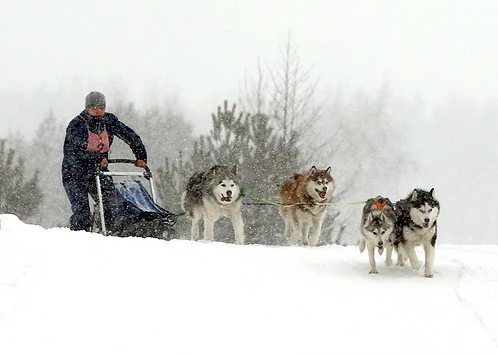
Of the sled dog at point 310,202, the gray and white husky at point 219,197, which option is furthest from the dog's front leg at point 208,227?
the sled dog at point 310,202

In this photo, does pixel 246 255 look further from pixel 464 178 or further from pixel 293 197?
pixel 464 178

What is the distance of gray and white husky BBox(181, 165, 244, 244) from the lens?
8469mm

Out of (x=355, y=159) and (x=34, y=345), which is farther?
(x=355, y=159)

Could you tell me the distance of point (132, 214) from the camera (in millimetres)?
7148

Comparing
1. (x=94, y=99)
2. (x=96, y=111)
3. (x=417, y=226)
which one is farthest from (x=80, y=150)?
(x=417, y=226)

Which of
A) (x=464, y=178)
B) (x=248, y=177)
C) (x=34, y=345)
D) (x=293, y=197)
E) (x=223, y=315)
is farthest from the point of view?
(x=464, y=178)

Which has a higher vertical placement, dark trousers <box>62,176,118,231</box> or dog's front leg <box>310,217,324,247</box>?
dark trousers <box>62,176,118,231</box>

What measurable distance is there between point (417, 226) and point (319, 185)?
2629 mm

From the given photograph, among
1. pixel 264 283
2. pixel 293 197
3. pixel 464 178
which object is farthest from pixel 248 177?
pixel 464 178

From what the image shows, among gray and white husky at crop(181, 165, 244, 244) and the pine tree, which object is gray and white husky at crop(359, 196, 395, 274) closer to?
gray and white husky at crop(181, 165, 244, 244)

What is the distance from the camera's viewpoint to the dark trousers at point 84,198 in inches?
289

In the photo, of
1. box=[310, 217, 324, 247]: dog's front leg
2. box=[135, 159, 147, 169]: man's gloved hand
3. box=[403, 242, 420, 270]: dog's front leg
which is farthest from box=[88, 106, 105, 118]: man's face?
box=[403, 242, 420, 270]: dog's front leg

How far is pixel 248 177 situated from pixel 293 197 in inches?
269

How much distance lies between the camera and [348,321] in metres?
4.39
